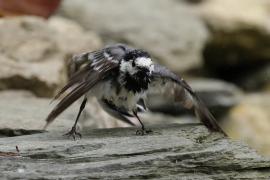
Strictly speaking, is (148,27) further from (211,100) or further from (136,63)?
(136,63)

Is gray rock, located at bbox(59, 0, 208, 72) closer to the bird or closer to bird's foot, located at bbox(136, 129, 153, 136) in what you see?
the bird

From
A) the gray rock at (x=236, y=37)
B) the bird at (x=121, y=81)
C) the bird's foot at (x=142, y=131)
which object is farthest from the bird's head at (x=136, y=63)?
the gray rock at (x=236, y=37)

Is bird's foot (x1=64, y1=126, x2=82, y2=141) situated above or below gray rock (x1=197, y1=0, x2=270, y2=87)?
below

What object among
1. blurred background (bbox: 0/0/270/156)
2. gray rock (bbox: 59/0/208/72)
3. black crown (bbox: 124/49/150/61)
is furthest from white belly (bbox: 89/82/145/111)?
gray rock (bbox: 59/0/208/72)

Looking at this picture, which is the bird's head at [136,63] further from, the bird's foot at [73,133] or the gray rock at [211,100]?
the gray rock at [211,100]

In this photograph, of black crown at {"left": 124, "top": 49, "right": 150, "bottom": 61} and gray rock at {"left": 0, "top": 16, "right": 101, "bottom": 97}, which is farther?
gray rock at {"left": 0, "top": 16, "right": 101, "bottom": 97}

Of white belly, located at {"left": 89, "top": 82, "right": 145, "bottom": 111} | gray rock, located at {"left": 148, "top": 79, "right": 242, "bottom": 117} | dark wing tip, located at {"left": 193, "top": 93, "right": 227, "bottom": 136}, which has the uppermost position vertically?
gray rock, located at {"left": 148, "top": 79, "right": 242, "bottom": 117}

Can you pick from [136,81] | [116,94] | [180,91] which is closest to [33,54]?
[180,91]
